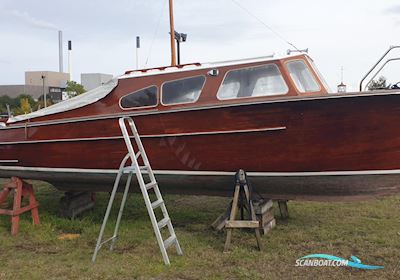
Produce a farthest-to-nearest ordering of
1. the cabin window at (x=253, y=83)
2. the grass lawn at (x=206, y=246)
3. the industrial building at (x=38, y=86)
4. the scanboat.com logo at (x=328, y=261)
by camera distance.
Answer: the industrial building at (x=38, y=86)
the cabin window at (x=253, y=83)
the scanboat.com logo at (x=328, y=261)
the grass lawn at (x=206, y=246)

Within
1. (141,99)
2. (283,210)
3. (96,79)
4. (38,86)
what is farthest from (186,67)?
(38,86)

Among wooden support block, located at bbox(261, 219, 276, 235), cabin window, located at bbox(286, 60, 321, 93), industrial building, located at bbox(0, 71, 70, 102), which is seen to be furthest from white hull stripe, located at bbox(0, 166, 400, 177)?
industrial building, located at bbox(0, 71, 70, 102)

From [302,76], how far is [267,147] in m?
1.15

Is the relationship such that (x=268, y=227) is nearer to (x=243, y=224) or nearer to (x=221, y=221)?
(x=221, y=221)

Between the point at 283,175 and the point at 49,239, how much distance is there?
3.39 m

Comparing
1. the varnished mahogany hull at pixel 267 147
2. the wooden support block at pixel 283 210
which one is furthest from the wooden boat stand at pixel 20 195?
the wooden support block at pixel 283 210

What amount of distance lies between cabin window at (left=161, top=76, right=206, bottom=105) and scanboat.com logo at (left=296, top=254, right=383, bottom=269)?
8.18 feet

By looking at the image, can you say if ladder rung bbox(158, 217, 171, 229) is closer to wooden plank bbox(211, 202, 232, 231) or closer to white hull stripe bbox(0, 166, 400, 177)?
white hull stripe bbox(0, 166, 400, 177)

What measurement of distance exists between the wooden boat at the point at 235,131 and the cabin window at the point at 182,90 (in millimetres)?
15

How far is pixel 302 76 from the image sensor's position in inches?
228

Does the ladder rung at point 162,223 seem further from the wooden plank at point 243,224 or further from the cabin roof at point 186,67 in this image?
the cabin roof at point 186,67

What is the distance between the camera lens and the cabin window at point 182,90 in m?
5.82

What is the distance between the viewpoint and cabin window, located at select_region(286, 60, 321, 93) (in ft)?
18.5

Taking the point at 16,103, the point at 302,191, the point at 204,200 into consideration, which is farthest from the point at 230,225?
the point at 16,103
